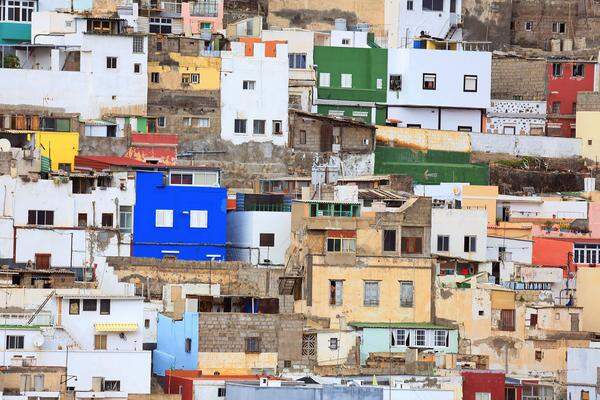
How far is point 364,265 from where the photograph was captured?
74.4m

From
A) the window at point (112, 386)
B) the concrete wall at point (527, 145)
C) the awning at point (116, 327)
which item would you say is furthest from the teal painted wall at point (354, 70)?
the window at point (112, 386)

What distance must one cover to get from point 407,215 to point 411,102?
59.2 ft

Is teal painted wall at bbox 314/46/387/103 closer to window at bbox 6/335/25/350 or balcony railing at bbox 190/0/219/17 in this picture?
balcony railing at bbox 190/0/219/17

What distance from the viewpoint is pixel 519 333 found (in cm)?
7438

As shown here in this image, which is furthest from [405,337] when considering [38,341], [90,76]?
[90,76]

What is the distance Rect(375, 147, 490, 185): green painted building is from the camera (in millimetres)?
89688

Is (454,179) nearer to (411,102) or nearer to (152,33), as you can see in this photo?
(411,102)

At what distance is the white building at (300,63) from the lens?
3556 inches

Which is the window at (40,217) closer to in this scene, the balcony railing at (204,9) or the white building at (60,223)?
the white building at (60,223)

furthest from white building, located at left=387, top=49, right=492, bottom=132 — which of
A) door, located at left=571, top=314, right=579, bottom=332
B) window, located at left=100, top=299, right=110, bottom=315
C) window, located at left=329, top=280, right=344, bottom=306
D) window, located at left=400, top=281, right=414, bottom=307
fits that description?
window, located at left=100, top=299, right=110, bottom=315

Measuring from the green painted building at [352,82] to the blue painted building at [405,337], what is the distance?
19.1 meters

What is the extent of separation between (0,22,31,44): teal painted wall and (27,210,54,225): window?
1398cm

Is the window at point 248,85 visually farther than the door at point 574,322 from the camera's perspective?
Yes

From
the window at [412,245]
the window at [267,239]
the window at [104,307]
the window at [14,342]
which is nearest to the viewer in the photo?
the window at [14,342]
